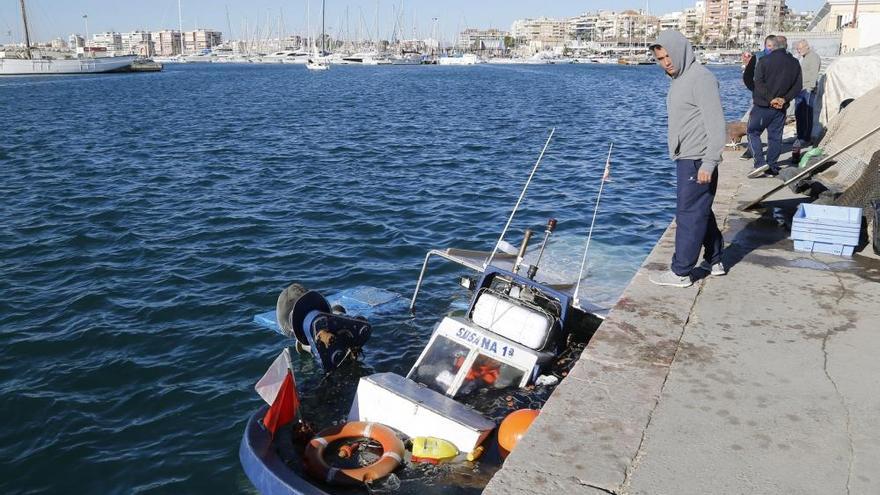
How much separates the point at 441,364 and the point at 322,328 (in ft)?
5.98

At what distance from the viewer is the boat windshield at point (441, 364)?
7.61 metres

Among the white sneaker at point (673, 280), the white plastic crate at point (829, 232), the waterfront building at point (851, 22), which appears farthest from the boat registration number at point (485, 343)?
the waterfront building at point (851, 22)

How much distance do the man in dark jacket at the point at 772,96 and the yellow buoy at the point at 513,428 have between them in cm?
777

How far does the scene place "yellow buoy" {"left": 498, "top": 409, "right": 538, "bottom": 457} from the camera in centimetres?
650

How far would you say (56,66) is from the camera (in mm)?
110500

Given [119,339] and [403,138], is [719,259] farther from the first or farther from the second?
[403,138]

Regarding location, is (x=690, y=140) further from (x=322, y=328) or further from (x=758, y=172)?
(x=758, y=172)

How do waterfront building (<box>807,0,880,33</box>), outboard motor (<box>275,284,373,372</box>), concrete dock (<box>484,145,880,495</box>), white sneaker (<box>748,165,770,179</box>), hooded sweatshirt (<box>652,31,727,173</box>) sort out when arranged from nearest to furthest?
concrete dock (<box>484,145,880,495</box>)
hooded sweatshirt (<box>652,31,727,173</box>)
outboard motor (<box>275,284,373,372</box>)
white sneaker (<box>748,165,770,179</box>)
waterfront building (<box>807,0,880,33</box>)

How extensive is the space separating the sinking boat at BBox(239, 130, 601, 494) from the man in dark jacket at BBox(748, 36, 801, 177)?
572cm

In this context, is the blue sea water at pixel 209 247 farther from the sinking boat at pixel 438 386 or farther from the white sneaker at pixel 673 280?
the white sneaker at pixel 673 280

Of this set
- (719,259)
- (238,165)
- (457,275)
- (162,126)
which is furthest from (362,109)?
(719,259)

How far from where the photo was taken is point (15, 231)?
16812mm

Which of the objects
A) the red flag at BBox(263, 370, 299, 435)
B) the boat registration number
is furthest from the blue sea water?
the boat registration number

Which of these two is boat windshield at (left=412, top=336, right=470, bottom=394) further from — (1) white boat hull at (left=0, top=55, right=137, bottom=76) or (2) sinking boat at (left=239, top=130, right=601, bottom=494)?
(1) white boat hull at (left=0, top=55, right=137, bottom=76)
